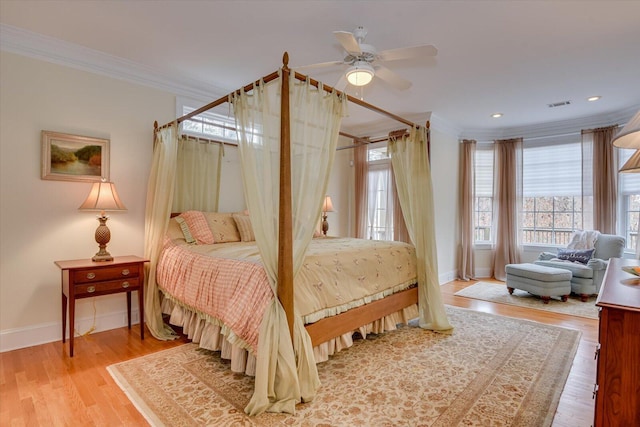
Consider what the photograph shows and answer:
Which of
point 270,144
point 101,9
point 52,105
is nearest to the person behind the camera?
point 270,144

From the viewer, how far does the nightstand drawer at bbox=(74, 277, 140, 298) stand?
9.27ft

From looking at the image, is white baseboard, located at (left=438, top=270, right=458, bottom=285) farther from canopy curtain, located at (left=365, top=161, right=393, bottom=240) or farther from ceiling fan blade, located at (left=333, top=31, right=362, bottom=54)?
ceiling fan blade, located at (left=333, top=31, right=362, bottom=54)

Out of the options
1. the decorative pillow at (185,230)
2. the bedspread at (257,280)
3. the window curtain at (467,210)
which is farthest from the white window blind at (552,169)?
the decorative pillow at (185,230)

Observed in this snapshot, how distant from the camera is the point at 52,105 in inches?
123

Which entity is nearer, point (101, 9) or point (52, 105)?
point (101, 9)

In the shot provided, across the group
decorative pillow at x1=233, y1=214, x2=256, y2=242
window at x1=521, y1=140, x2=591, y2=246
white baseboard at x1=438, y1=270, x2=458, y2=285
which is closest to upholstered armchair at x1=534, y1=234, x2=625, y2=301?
window at x1=521, y1=140, x2=591, y2=246

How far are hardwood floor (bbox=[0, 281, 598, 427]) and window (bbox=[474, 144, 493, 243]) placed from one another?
10.5ft

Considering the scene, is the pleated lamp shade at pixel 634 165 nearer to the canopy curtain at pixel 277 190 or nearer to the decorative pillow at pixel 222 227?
the canopy curtain at pixel 277 190

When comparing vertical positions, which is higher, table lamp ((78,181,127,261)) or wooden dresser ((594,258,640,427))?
table lamp ((78,181,127,261))

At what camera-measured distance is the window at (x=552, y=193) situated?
5.60 metres

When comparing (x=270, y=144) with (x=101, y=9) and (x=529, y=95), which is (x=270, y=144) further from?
(x=529, y=95)

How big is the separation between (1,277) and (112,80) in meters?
2.12

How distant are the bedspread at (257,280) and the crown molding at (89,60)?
1.86m

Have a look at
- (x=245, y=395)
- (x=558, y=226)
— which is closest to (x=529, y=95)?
(x=558, y=226)
